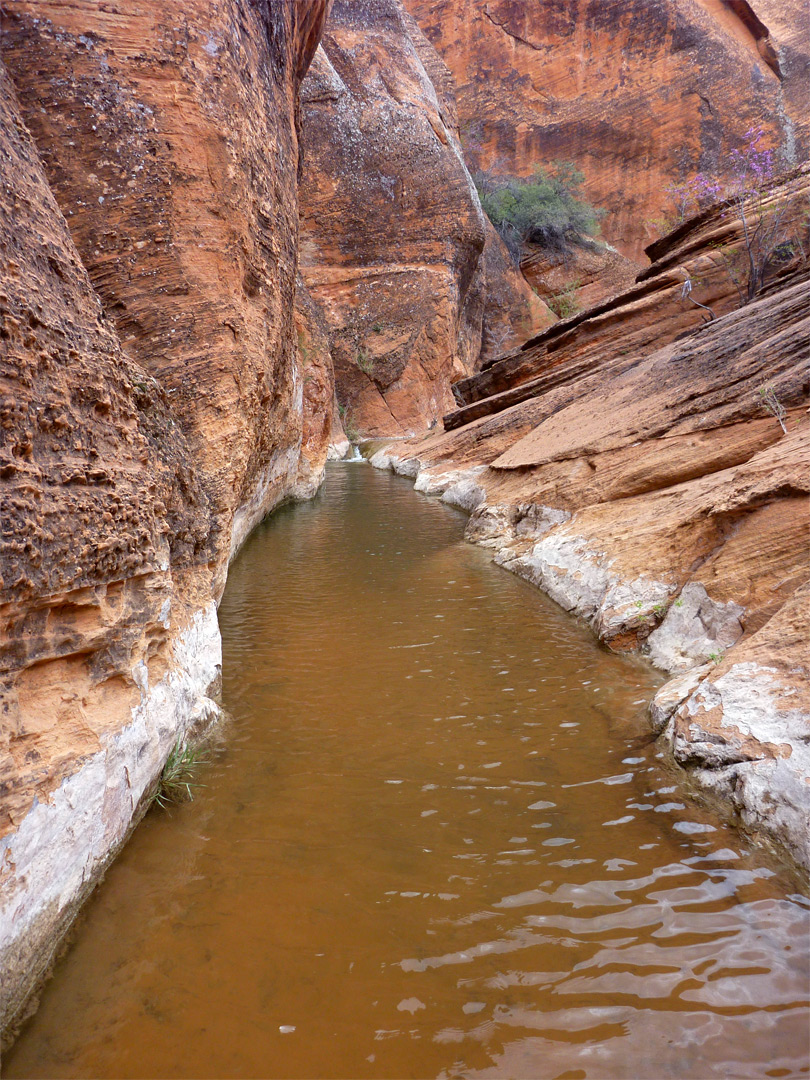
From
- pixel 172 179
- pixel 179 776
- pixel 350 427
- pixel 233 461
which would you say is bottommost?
pixel 179 776

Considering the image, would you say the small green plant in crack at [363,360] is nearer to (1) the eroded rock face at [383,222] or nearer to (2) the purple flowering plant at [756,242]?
(1) the eroded rock face at [383,222]

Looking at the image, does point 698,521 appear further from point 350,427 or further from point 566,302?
point 566,302

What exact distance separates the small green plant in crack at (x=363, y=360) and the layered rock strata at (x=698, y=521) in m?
16.8

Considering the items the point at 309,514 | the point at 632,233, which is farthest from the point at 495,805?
the point at 632,233

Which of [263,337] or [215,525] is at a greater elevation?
[263,337]

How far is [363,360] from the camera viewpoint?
27.5 metres

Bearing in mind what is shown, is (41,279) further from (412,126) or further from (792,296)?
(412,126)

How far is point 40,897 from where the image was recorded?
205 cm

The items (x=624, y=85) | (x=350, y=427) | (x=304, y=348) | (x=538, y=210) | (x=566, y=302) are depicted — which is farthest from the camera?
(x=624, y=85)

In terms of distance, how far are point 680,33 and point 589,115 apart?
6.03m

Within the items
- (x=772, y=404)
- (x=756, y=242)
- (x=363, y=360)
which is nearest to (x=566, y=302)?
(x=363, y=360)

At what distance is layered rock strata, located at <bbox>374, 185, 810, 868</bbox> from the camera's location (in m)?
2.92

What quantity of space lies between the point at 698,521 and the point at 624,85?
144ft

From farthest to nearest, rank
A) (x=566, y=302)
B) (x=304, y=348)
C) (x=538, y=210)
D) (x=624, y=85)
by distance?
(x=624, y=85) → (x=566, y=302) → (x=538, y=210) → (x=304, y=348)
